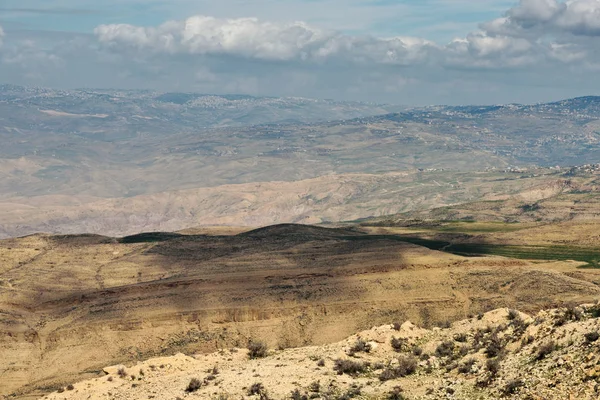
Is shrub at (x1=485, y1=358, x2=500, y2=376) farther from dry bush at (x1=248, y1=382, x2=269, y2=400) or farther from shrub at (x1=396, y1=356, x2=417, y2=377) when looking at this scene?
dry bush at (x1=248, y1=382, x2=269, y2=400)

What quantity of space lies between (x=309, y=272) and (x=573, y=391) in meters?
61.7

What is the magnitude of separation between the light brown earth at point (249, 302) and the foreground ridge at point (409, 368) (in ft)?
66.0

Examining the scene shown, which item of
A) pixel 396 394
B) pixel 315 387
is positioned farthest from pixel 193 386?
pixel 396 394

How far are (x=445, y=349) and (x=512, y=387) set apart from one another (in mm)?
8843

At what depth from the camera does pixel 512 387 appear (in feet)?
81.2

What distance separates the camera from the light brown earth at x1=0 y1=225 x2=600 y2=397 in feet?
213

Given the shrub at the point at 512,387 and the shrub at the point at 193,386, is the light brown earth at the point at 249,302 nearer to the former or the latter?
the shrub at the point at 193,386

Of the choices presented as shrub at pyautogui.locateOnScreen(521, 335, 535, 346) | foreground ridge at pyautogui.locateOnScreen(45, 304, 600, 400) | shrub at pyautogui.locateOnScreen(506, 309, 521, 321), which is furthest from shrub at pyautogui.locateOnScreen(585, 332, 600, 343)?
shrub at pyautogui.locateOnScreen(506, 309, 521, 321)

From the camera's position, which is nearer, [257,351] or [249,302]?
[257,351]

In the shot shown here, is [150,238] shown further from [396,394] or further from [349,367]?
[396,394]

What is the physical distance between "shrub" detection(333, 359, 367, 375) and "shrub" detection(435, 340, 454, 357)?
344 centimetres

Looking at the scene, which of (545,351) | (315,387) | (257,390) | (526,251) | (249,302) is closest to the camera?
(545,351)

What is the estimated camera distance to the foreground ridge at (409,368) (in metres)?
25.0

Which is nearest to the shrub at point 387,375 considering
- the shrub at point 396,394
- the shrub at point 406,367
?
the shrub at point 406,367
